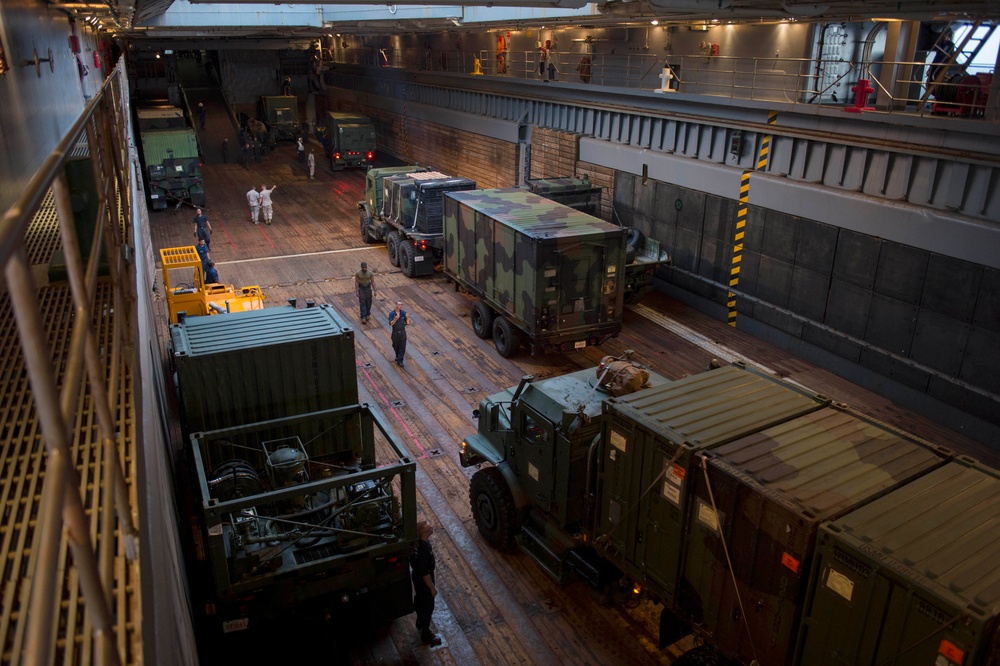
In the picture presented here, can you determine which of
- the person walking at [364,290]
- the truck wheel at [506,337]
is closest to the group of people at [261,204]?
the person walking at [364,290]

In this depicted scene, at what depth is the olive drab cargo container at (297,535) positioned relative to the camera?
7.23 m

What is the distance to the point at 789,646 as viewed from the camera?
6.00m

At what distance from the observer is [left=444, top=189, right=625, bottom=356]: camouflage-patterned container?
46.9 ft

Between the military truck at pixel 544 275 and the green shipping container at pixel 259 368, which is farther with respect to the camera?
the military truck at pixel 544 275

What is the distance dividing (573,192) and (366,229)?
23.1ft

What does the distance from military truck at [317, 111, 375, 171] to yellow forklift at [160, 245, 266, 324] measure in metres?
21.5

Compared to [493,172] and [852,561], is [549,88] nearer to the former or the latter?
[493,172]

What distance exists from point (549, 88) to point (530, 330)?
12.1 m

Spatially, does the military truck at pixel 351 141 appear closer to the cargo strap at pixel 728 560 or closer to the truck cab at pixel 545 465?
the truck cab at pixel 545 465

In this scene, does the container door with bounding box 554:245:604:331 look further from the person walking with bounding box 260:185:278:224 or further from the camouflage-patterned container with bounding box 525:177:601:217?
the person walking with bounding box 260:185:278:224

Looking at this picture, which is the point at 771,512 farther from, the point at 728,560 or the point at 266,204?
the point at 266,204

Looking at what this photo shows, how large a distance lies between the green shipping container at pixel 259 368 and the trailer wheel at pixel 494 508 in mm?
2069

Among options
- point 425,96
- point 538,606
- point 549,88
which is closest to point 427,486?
point 538,606

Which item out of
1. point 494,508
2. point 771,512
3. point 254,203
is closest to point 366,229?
point 254,203
